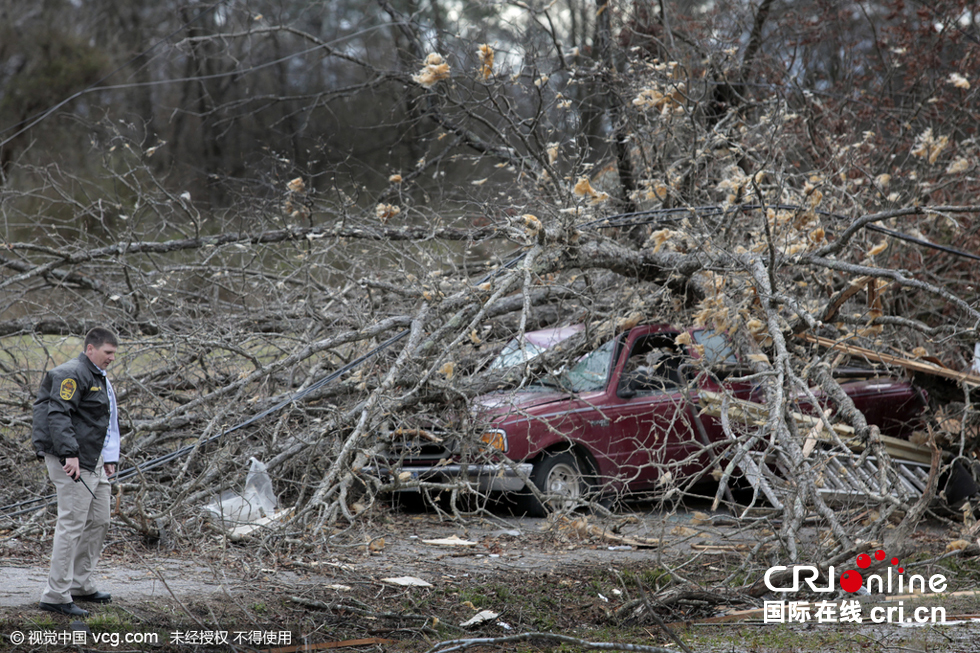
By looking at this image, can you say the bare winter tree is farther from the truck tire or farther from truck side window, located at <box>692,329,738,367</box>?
the truck tire

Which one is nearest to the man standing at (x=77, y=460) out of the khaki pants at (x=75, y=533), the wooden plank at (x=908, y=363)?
the khaki pants at (x=75, y=533)

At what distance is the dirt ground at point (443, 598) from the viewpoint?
4.57 metres

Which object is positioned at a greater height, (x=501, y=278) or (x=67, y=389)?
(x=501, y=278)

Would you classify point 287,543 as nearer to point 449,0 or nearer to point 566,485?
point 566,485

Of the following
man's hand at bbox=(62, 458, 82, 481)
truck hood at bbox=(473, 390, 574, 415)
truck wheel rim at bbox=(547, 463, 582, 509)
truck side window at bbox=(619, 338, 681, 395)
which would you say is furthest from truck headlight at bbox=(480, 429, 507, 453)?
man's hand at bbox=(62, 458, 82, 481)

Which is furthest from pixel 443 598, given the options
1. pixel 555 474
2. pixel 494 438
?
pixel 555 474

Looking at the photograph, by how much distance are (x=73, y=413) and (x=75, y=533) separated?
656 millimetres

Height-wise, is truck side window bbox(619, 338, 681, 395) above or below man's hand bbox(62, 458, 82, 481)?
above

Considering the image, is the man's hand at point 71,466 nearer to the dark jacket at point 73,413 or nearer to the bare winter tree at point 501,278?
the dark jacket at point 73,413

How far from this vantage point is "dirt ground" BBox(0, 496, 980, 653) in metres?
4.57

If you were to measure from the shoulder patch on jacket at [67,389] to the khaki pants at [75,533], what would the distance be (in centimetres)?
33

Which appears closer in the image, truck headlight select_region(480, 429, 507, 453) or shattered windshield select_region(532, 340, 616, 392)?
truck headlight select_region(480, 429, 507, 453)

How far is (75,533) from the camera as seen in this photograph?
486 centimetres

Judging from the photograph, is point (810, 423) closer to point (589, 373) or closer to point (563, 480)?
point (563, 480)
